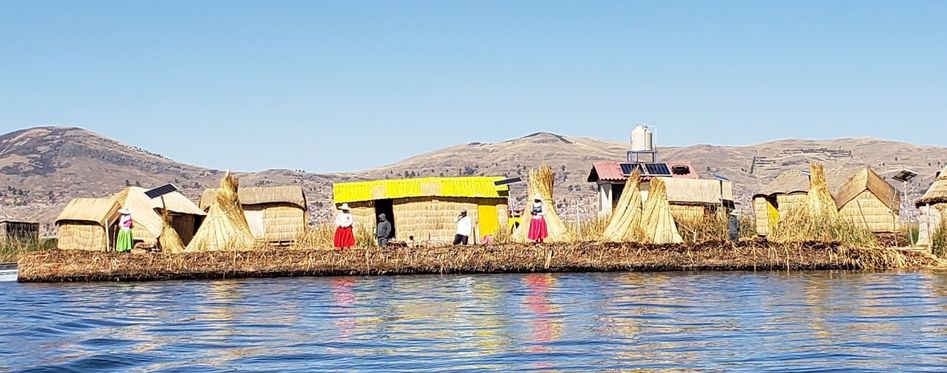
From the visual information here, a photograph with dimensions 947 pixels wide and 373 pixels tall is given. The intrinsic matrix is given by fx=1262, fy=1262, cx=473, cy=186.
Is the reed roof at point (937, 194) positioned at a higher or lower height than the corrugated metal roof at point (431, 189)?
lower

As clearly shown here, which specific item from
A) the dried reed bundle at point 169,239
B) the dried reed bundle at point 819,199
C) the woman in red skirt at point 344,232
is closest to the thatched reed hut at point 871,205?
the dried reed bundle at point 819,199

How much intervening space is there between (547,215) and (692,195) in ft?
23.1

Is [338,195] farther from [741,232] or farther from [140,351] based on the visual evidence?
[140,351]

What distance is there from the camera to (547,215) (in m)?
27.4

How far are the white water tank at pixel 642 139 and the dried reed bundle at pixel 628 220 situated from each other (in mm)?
18062

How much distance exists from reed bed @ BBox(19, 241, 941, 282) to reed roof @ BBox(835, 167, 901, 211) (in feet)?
22.7

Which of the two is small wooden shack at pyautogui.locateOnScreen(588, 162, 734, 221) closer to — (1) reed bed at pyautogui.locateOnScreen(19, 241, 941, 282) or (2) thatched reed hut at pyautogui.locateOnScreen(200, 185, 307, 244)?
(1) reed bed at pyautogui.locateOnScreen(19, 241, 941, 282)

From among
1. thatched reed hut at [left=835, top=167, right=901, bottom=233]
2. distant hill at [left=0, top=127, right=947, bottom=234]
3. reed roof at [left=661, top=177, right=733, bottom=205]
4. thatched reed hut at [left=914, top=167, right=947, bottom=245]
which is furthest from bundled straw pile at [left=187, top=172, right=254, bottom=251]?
distant hill at [left=0, top=127, right=947, bottom=234]

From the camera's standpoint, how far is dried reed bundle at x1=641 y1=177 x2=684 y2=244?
25844 millimetres

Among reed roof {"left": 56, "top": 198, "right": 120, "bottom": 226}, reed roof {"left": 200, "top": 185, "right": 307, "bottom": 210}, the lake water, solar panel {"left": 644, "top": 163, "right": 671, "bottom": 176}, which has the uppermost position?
solar panel {"left": 644, "top": 163, "right": 671, "bottom": 176}

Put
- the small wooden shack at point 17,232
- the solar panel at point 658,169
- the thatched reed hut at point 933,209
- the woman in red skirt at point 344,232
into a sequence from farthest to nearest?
the solar panel at point 658,169 < the small wooden shack at point 17,232 < the woman in red skirt at point 344,232 < the thatched reed hut at point 933,209

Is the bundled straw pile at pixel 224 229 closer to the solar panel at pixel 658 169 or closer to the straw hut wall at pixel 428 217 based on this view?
the straw hut wall at pixel 428 217

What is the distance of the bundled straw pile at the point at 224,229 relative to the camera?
26016 mm

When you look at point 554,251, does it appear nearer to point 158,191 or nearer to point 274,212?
point 158,191
